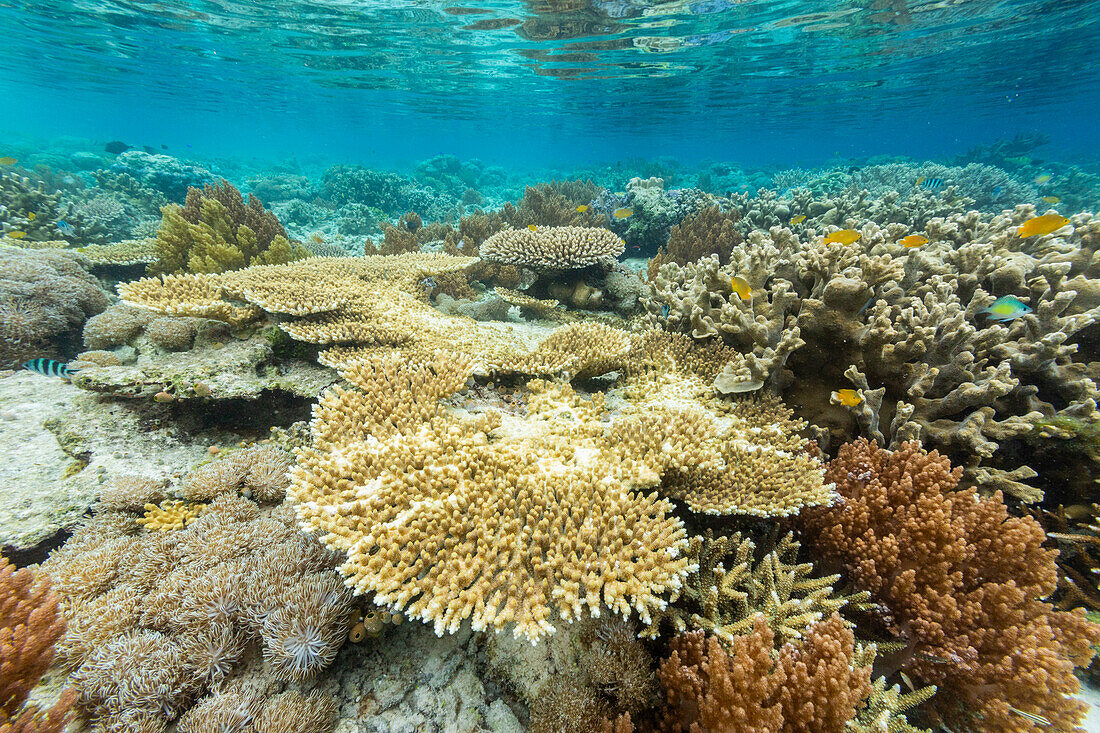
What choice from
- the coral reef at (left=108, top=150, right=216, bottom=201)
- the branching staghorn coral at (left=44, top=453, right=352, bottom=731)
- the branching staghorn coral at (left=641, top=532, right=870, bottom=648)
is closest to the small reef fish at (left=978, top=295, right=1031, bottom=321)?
the branching staghorn coral at (left=641, top=532, right=870, bottom=648)

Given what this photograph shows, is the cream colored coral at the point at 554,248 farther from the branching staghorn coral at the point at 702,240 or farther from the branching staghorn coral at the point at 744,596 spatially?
the branching staghorn coral at the point at 744,596

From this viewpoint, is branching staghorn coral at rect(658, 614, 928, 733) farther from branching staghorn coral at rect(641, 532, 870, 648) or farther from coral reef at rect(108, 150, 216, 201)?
coral reef at rect(108, 150, 216, 201)

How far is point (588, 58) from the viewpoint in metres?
23.2

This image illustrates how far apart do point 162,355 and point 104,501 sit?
1.94 meters

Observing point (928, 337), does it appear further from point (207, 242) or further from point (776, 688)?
point (207, 242)

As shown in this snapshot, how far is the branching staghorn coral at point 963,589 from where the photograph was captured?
2.34m

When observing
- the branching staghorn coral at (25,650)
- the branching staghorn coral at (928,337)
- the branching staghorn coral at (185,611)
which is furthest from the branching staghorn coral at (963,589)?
the branching staghorn coral at (25,650)

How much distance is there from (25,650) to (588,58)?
28753 millimetres

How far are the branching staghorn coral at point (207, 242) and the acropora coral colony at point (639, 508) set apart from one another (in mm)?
2353

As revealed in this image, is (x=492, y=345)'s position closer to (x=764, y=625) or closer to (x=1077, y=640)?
(x=764, y=625)

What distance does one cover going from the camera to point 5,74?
3641 cm

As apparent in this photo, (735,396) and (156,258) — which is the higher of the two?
(156,258)

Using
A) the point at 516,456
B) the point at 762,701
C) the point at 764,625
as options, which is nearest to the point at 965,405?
the point at 764,625

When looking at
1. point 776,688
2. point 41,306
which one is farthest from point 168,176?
point 776,688
